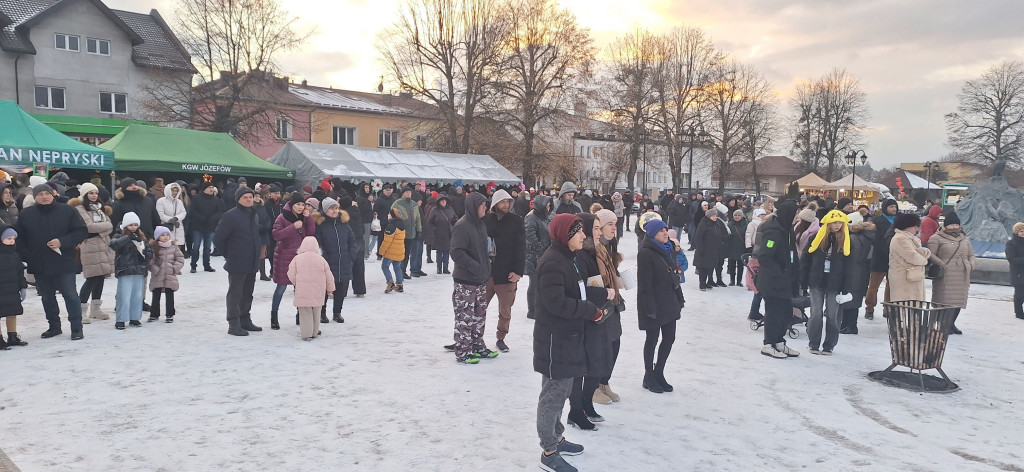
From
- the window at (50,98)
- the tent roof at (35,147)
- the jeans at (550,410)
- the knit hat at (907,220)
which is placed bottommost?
the jeans at (550,410)

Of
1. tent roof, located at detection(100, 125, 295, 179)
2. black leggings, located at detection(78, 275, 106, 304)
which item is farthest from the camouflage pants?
tent roof, located at detection(100, 125, 295, 179)

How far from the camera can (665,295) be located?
5.90m

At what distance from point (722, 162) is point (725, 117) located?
12.7 ft

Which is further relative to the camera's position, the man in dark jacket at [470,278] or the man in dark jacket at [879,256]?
the man in dark jacket at [879,256]

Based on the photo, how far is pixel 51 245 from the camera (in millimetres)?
7176

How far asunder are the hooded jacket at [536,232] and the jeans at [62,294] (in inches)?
209

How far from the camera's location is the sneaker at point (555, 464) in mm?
4211

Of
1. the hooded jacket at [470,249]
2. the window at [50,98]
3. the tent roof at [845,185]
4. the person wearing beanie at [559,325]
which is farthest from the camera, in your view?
the tent roof at [845,185]

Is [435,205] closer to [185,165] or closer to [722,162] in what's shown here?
[185,165]

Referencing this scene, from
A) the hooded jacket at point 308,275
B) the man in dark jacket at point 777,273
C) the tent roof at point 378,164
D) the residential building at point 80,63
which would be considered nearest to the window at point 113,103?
the residential building at point 80,63

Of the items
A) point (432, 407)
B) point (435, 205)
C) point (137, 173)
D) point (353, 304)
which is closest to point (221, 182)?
point (137, 173)

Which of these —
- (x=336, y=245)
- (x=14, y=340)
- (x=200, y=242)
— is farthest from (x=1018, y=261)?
(x=200, y=242)

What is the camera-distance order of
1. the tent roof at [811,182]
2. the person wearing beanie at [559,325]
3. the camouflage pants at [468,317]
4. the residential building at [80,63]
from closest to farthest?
1. the person wearing beanie at [559,325]
2. the camouflage pants at [468,317]
3. the residential building at [80,63]
4. the tent roof at [811,182]

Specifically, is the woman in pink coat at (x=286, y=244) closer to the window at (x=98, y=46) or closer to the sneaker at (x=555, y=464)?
the sneaker at (x=555, y=464)
